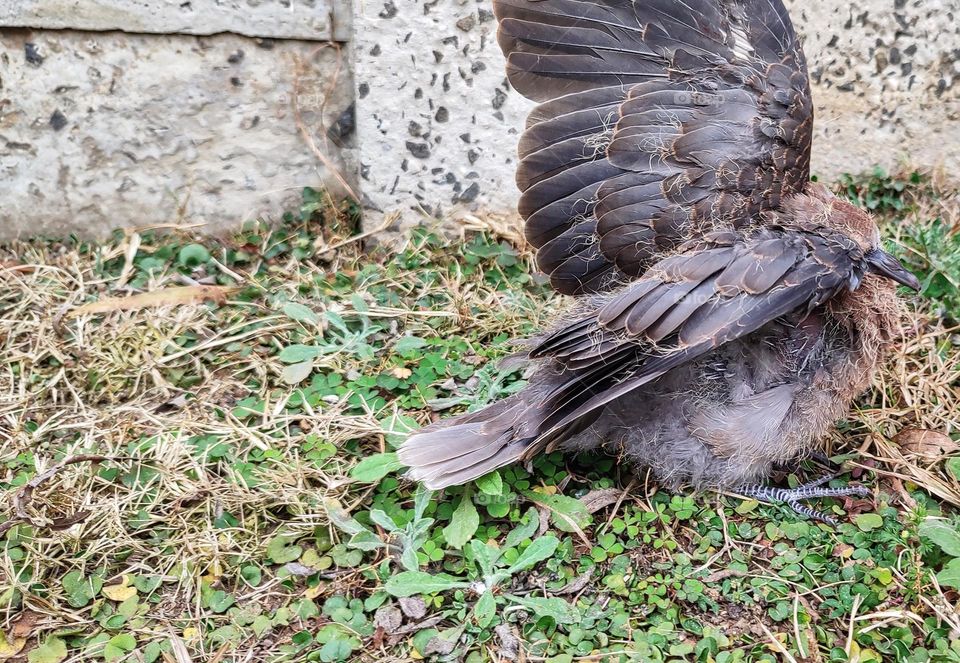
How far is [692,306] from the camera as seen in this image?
6.64ft

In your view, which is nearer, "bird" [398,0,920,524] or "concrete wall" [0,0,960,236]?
"bird" [398,0,920,524]

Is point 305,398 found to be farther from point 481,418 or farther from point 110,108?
point 110,108

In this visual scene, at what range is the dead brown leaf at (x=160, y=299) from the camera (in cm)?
310

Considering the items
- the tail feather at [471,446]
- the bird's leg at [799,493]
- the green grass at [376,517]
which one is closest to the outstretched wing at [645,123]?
the tail feather at [471,446]

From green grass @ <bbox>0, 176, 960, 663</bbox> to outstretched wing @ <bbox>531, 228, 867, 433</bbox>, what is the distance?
16.0 inches

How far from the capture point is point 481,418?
7.77 ft

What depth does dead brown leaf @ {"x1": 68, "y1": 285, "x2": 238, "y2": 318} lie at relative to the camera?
3.10 metres

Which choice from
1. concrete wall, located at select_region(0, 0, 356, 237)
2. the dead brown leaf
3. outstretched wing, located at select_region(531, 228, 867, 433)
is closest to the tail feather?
outstretched wing, located at select_region(531, 228, 867, 433)

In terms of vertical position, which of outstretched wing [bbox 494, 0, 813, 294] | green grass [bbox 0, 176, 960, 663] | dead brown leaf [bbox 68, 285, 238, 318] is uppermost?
outstretched wing [bbox 494, 0, 813, 294]

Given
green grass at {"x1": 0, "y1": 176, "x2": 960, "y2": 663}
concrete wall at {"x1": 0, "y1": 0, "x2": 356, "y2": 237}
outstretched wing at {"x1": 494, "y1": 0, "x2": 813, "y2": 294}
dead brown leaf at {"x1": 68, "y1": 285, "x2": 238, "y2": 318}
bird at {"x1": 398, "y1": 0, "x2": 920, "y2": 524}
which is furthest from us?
concrete wall at {"x1": 0, "y1": 0, "x2": 356, "y2": 237}

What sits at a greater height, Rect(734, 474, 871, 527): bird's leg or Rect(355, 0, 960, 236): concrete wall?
Rect(355, 0, 960, 236): concrete wall

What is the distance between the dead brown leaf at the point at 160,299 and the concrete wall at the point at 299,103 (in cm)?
49

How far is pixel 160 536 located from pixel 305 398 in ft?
2.09

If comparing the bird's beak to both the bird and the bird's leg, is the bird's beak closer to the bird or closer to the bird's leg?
the bird
